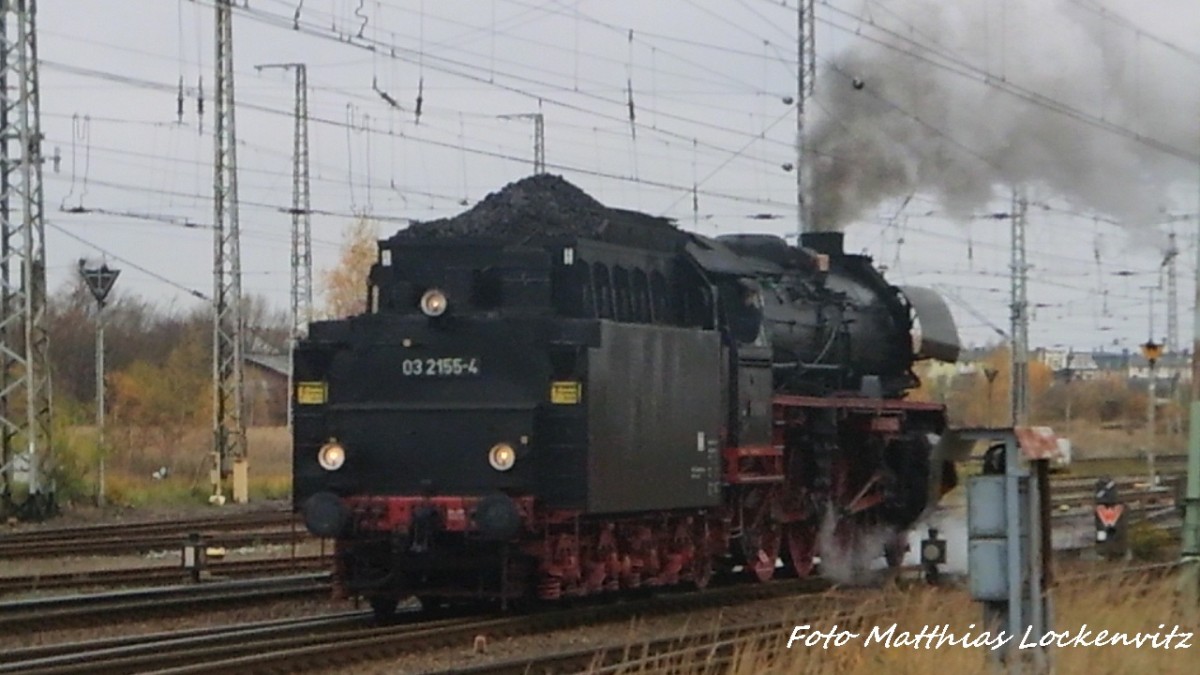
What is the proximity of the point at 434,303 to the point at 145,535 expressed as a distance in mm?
12729

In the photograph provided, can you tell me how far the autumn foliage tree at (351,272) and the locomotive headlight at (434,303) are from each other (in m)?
41.3

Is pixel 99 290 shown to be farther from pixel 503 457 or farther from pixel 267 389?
pixel 267 389

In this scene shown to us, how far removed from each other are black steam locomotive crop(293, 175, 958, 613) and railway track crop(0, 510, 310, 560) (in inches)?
226

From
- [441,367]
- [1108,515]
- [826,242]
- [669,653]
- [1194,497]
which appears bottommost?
[669,653]

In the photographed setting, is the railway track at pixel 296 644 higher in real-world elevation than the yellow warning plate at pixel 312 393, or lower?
lower

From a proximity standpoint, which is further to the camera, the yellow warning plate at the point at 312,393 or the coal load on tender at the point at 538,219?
the coal load on tender at the point at 538,219

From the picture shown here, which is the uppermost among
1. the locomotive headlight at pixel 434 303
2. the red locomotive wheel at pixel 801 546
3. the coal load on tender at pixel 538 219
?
the coal load on tender at pixel 538 219

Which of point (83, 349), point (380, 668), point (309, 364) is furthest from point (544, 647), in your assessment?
point (83, 349)

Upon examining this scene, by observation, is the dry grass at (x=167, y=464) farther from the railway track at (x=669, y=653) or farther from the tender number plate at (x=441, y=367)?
the railway track at (x=669, y=653)

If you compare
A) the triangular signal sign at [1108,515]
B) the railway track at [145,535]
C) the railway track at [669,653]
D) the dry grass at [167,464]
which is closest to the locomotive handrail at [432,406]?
the railway track at [669,653]

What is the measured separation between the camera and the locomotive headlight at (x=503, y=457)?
1720 centimetres

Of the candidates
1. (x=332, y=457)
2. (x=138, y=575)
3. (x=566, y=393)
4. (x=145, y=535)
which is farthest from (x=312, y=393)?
(x=145, y=535)

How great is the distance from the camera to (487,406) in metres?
17.4

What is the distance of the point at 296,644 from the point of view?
1608cm
